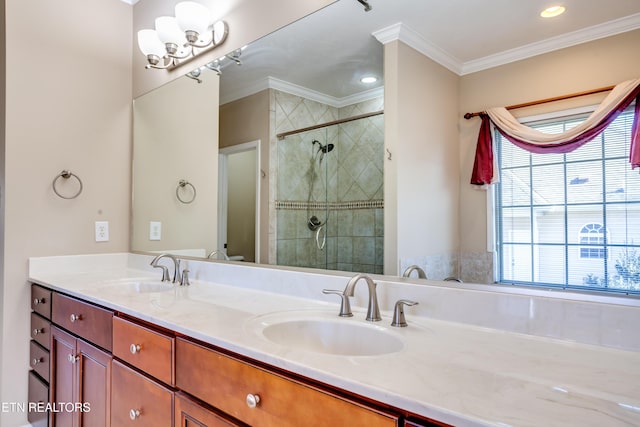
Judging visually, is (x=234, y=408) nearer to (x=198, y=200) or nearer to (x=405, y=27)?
(x=405, y=27)

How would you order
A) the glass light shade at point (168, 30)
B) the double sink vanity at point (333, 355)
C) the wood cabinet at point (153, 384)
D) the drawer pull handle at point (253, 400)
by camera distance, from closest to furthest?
the double sink vanity at point (333, 355)
the wood cabinet at point (153, 384)
the drawer pull handle at point (253, 400)
the glass light shade at point (168, 30)

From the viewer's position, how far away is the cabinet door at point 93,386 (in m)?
1.42

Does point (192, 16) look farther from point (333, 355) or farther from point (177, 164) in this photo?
point (333, 355)

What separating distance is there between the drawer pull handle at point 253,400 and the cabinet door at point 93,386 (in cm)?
81

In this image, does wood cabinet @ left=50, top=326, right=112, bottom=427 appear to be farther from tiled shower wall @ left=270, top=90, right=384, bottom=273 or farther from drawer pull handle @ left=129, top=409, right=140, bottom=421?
tiled shower wall @ left=270, top=90, right=384, bottom=273

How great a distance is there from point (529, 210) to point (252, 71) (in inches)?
52.9

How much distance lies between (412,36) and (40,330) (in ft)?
7.17

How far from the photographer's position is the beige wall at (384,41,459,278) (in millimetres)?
1116

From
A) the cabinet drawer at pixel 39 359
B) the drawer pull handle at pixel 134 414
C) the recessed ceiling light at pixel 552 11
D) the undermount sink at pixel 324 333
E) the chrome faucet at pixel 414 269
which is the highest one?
the recessed ceiling light at pixel 552 11

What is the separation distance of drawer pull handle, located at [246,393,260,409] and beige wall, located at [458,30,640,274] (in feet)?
2.21

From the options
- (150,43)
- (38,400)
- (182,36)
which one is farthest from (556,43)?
(38,400)

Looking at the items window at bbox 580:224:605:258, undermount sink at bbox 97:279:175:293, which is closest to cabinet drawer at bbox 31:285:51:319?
undermount sink at bbox 97:279:175:293

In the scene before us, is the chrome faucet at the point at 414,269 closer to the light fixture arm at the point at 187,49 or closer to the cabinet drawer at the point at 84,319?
the cabinet drawer at the point at 84,319

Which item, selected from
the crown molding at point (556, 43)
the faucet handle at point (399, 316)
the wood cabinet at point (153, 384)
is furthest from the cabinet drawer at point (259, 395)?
the crown molding at point (556, 43)
